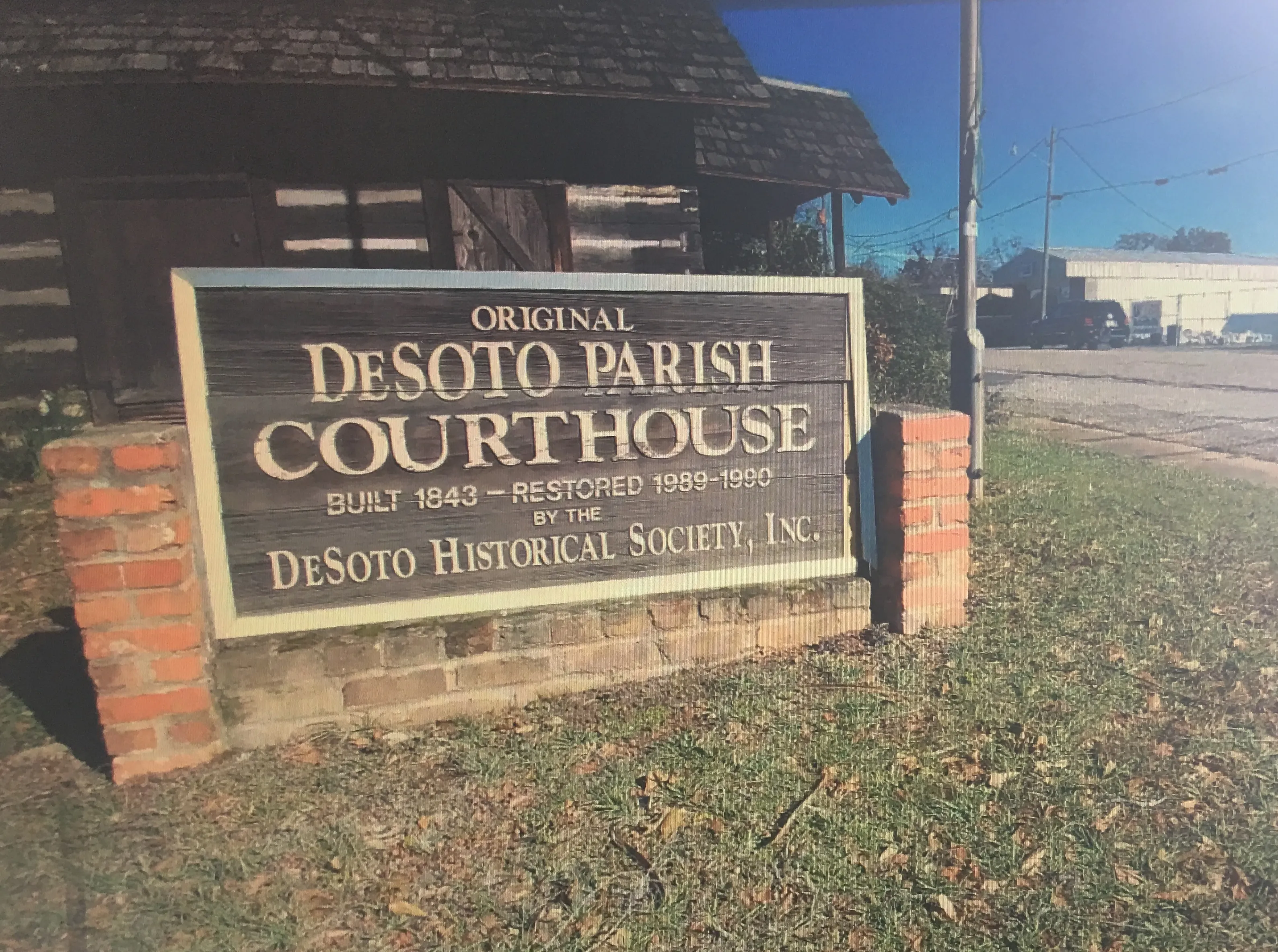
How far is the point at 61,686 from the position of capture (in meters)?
2.95

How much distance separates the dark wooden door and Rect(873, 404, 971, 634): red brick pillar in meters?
5.79

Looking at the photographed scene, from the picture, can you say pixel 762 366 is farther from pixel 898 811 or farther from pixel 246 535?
pixel 246 535

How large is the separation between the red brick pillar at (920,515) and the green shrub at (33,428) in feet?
17.5

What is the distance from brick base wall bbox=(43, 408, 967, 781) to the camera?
224 cm

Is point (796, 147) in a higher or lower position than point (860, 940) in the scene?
higher

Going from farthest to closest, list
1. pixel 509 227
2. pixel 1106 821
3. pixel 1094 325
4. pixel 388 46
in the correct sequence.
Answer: pixel 1094 325
pixel 509 227
pixel 388 46
pixel 1106 821

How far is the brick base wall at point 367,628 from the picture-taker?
7.36ft

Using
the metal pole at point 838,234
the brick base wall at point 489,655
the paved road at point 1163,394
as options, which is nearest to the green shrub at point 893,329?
the metal pole at point 838,234

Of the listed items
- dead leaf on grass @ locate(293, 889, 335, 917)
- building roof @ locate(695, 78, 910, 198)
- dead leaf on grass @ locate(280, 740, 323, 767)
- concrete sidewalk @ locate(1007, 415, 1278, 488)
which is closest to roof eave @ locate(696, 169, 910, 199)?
building roof @ locate(695, 78, 910, 198)

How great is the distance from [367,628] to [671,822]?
1.18m

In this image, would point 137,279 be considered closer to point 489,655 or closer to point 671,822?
point 489,655

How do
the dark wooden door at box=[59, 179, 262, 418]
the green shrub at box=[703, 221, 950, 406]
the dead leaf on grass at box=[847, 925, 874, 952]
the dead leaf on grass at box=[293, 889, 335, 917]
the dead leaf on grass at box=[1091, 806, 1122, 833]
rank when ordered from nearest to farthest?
the dead leaf on grass at box=[847, 925, 874, 952]
the dead leaf on grass at box=[293, 889, 335, 917]
the dead leaf on grass at box=[1091, 806, 1122, 833]
the dark wooden door at box=[59, 179, 262, 418]
the green shrub at box=[703, 221, 950, 406]

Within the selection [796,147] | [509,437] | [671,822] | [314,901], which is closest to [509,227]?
[796,147]

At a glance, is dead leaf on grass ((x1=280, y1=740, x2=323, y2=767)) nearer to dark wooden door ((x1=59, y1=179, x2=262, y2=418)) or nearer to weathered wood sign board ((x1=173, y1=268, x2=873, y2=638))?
weathered wood sign board ((x1=173, y1=268, x2=873, y2=638))
